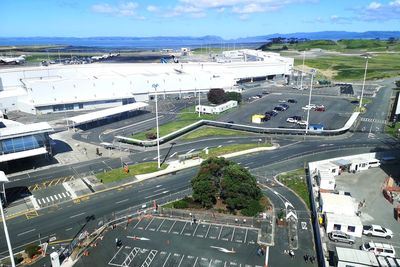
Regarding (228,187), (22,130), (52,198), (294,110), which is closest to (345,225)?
(228,187)

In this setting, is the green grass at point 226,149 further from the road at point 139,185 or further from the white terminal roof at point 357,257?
the white terminal roof at point 357,257

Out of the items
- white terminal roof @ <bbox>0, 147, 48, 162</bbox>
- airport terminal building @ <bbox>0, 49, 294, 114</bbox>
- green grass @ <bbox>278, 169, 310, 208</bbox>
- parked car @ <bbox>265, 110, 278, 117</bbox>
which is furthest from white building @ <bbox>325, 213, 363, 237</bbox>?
parked car @ <bbox>265, 110, 278, 117</bbox>

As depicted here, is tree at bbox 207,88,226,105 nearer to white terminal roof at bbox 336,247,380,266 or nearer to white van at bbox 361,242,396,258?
white van at bbox 361,242,396,258

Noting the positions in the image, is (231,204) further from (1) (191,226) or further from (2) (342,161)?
(2) (342,161)

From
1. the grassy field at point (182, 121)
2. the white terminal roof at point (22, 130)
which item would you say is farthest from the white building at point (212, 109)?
the white terminal roof at point (22, 130)

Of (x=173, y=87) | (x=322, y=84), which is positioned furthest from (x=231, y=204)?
(x=322, y=84)

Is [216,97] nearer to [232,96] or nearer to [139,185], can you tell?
[232,96]
